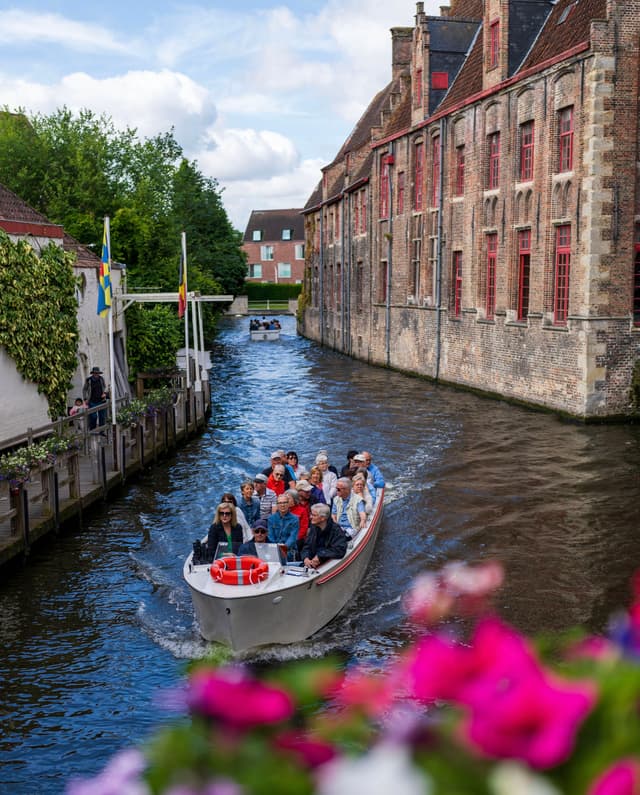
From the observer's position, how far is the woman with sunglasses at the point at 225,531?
449 inches

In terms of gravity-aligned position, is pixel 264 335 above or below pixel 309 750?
below

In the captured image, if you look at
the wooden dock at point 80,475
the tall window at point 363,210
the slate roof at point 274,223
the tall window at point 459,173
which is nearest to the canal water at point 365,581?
the wooden dock at point 80,475

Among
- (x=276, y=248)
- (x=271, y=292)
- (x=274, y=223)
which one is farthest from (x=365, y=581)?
(x=274, y=223)

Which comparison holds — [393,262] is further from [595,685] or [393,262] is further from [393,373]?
[595,685]

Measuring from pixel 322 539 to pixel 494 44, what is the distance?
22197 mm

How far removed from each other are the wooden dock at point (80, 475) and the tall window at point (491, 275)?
10.8m

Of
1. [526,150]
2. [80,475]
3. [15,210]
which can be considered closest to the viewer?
[80,475]

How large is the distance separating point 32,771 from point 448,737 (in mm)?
7596

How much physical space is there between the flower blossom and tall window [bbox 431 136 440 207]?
3378 cm

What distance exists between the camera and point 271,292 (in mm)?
97938

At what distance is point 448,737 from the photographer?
4.43 feet

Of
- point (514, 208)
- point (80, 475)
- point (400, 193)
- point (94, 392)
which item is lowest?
point (80, 475)

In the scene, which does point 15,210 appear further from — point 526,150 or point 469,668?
point 469,668

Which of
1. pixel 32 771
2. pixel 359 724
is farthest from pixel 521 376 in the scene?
pixel 359 724
